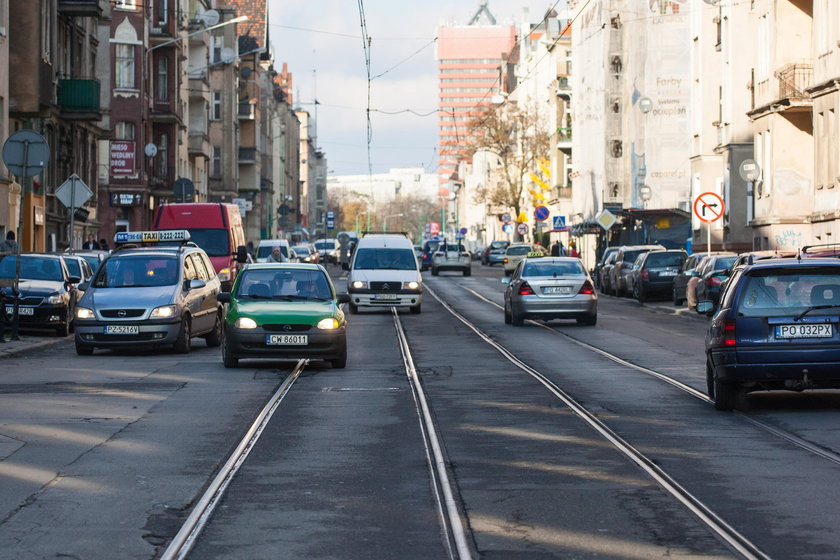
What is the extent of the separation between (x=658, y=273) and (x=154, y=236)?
755 inches

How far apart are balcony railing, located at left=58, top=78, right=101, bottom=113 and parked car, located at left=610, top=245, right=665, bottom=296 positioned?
18030 millimetres

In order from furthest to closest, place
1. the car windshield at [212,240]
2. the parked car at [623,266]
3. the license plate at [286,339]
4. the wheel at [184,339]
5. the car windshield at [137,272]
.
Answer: the parked car at [623,266]
the car windshield at [212,240]
the car windshield at [137,272]
the wheel at [184,339]
the license plate at [286,339]

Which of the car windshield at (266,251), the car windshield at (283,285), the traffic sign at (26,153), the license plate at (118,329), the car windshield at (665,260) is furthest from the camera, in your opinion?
the car windshield at (266,251)

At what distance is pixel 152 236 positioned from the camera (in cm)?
3108

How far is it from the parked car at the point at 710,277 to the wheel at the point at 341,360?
48.6 feet

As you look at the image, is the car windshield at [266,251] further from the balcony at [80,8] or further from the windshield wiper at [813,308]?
the windshield wiper at [813,308]

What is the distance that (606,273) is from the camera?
53844mm

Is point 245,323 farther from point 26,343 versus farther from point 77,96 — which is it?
point 77,96

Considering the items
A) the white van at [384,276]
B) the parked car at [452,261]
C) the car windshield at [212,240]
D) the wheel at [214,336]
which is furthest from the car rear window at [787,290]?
the parked car at [452,261]

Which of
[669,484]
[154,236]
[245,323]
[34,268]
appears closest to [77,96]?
[154,236]

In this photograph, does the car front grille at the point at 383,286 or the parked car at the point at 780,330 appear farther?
the car front grille at the point at 383,286

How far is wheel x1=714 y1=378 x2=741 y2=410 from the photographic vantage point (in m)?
14.4

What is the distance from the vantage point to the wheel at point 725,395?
47.4 feet

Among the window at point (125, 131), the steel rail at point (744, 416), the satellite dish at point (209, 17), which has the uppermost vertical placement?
the satellite dish at point (209, 17)
